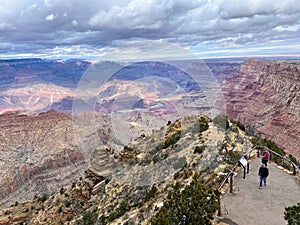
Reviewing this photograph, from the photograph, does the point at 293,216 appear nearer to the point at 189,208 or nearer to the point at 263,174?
the point at 189,208

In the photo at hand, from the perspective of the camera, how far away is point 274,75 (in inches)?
5034

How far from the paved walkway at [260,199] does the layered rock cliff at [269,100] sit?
52.5m

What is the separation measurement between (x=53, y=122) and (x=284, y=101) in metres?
83.4

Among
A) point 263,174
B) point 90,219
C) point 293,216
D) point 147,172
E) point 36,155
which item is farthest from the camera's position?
point 36,155

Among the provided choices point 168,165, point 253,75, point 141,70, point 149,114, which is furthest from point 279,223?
point 253,75

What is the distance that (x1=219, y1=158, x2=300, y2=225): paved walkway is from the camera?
8492 mm

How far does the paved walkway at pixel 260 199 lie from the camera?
8.49 meters

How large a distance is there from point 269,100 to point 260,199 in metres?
112

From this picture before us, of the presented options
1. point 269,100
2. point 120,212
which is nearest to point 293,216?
point 120,212

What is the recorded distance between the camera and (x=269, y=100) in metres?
113

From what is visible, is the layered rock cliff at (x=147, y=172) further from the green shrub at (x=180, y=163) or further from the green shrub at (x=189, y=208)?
the green shrub at (x=189, y=208)

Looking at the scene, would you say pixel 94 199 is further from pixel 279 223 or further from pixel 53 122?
pixel 53 122

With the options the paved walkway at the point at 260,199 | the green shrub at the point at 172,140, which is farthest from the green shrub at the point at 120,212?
the paved walkway at the point at 260,199

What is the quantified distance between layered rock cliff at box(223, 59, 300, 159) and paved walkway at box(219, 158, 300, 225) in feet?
172
